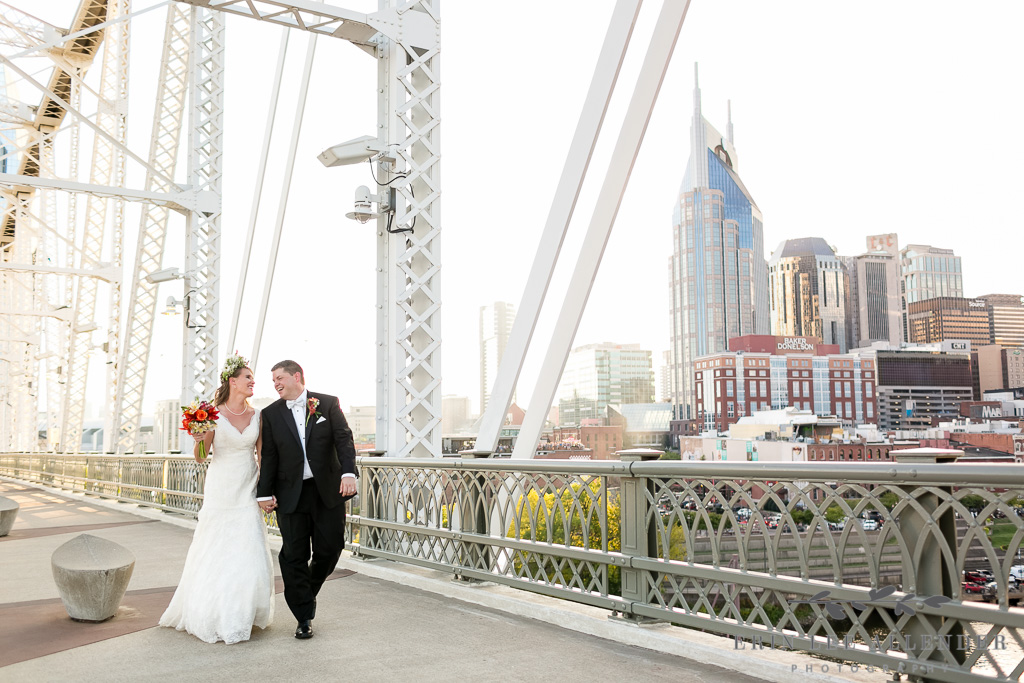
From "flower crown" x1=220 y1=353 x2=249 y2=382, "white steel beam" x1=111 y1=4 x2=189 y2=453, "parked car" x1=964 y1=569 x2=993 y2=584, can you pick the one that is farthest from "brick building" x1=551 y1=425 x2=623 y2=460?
"white steel beam" x1=111 y1=4 x2=189 y2=453

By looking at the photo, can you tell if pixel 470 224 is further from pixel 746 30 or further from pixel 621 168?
pixel 746 30

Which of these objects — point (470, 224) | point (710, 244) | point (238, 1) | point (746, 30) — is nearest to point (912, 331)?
point (470, 224)

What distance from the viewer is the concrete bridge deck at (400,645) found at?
364 cm

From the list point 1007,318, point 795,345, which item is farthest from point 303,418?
point 795,345

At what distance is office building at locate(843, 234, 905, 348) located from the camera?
29859 mm

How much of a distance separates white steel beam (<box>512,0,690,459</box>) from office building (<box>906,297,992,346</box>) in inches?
539

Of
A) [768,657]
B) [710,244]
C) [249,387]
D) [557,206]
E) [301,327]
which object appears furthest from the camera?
[710,244]

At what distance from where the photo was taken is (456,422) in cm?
1017

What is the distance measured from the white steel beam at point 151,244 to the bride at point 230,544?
39.4ft

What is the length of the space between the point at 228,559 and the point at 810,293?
161ft

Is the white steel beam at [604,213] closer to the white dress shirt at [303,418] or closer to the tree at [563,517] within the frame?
the tree at [563,517]

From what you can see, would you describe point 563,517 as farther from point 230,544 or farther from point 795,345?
point 795,345

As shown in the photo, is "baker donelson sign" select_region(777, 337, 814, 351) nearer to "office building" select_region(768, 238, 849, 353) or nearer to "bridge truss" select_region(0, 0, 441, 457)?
"office building" select_region(768, 238, 849, 353)

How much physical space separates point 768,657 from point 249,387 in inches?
136
